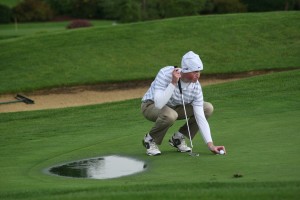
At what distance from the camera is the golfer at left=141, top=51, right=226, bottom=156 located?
10.4 metres

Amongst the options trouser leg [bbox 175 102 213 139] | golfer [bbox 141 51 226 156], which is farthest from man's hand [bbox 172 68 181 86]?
trouser leg [bbox 175 102 213 139]

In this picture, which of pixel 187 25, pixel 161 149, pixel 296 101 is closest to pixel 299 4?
pixel 187 25

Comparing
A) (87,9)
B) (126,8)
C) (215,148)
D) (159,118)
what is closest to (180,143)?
(159,118)

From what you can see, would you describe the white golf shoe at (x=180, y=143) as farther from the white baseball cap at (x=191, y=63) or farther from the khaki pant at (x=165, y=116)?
the white baseball cap at (x=191, y=63)

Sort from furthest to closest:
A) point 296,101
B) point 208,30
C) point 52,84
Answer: point 208,30 < point 52,84 < point 296,101

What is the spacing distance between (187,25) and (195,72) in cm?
1814

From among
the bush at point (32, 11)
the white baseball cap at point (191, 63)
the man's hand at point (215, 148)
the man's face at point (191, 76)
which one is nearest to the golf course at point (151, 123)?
the man's hand at point (215, 148)

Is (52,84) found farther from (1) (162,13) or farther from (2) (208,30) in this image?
(1) (162,13)

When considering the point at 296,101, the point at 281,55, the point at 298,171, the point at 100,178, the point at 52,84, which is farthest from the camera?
the point at 281,55

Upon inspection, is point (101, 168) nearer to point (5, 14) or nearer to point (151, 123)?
point (151, 123)

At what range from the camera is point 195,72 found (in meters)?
10.4

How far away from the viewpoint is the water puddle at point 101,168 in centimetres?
1014

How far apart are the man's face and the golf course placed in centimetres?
106

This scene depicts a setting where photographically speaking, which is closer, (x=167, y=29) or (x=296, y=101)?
(x=296, y=101)
